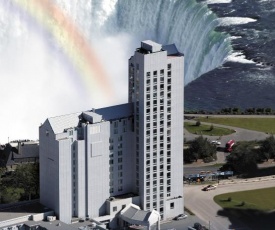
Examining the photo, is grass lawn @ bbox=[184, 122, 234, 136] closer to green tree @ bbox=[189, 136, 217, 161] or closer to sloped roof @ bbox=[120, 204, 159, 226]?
green tree @ bbox=[189, 136, 217, 161]

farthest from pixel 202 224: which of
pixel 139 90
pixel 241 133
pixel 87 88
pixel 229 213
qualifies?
pixel 87 88

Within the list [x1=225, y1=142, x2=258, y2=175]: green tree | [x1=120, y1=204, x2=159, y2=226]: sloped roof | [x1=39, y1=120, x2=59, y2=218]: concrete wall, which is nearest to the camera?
[x1=39, y1=120, x2=59, y2=218]: concrete wall

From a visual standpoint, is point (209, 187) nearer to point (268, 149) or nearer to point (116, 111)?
point (268, 149)

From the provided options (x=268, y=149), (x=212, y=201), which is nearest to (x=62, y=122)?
(x=212, y=201)

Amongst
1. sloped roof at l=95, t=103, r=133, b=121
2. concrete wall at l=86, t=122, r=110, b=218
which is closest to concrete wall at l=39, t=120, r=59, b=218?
concrete wall at l=86, t=122, r=110, b=218

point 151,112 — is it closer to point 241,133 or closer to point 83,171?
point 83,171

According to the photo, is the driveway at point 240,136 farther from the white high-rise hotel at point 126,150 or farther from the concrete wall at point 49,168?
the concrete wall at point 49,168
